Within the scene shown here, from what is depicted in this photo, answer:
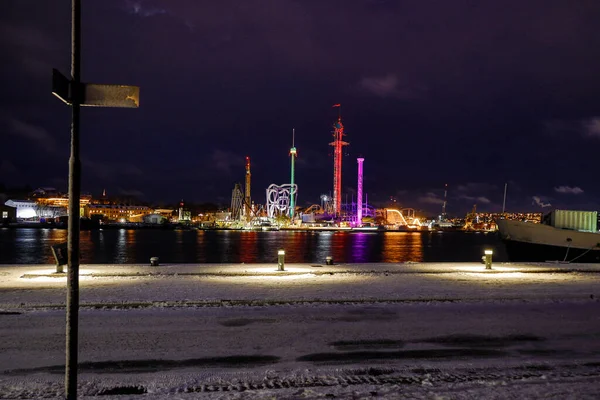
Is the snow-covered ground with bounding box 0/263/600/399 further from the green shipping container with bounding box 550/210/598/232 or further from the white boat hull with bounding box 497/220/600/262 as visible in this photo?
the green shipping container with bounding box 550/210/598/232

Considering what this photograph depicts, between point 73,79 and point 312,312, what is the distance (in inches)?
345

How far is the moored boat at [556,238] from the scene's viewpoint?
3800cm

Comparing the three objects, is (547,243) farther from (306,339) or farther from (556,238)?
(306,339)

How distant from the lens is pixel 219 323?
11055 mm

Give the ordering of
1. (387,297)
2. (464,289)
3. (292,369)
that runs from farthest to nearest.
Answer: (464,289)
(387,297)
(292,369)

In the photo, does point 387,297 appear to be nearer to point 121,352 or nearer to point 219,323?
point 219,323

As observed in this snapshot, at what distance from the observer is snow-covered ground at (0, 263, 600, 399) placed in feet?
21.9

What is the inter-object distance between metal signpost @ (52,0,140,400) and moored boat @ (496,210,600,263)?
3824 cm

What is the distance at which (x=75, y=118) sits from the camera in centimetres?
492

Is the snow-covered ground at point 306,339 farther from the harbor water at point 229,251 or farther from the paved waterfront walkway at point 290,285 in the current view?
the harbor water at point 229,251

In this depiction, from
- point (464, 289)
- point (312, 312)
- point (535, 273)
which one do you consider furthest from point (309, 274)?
point (535, 273)

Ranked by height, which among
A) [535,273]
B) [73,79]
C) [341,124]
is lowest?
[535,273]

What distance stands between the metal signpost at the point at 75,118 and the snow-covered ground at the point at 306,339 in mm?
1591

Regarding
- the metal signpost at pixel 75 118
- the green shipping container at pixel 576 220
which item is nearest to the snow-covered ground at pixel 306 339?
the metal signpost at pixel 75 118
